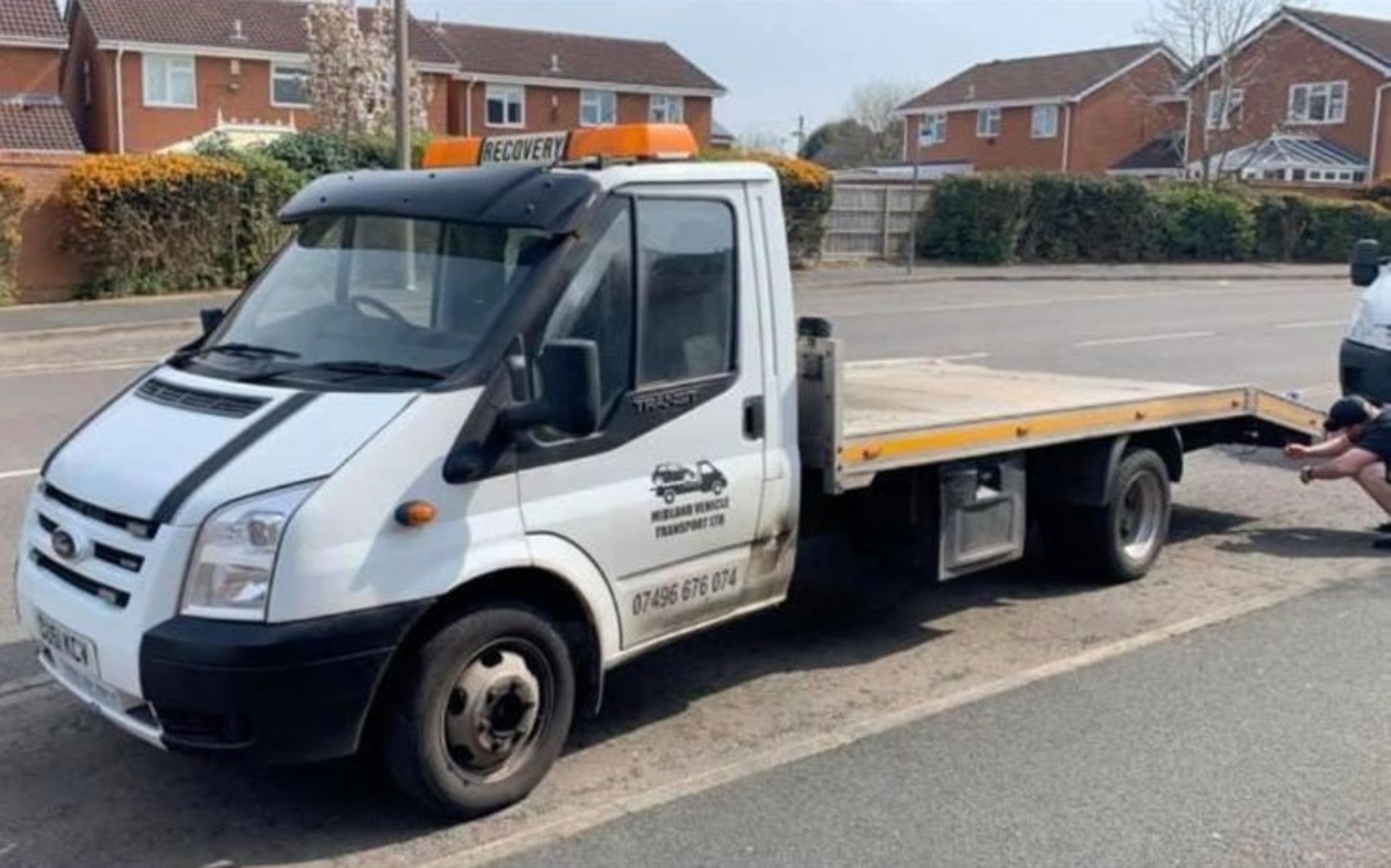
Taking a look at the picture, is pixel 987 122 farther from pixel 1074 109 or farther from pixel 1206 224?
pixel 1206 224

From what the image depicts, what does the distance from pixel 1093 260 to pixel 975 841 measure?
Result: 1340 inches

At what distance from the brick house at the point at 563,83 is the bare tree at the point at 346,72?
325 inches

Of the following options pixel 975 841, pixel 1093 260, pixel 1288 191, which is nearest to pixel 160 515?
pixel 975 841

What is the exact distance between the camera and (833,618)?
6.47 metres

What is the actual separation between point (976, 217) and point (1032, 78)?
29.5 m

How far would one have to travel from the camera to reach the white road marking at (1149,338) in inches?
715

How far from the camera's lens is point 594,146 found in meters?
4.80

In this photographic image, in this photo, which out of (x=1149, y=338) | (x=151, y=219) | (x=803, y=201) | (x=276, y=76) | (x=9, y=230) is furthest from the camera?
(x=276, y=76)

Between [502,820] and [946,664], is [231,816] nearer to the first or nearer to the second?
[502,820]

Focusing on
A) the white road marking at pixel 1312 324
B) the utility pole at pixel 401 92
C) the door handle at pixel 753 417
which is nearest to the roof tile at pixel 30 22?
the utility pole at pixel 401 92

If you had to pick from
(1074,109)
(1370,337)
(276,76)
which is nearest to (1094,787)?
(1370,337)

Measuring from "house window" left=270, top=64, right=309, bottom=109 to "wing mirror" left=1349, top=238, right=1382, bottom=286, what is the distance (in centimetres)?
4074

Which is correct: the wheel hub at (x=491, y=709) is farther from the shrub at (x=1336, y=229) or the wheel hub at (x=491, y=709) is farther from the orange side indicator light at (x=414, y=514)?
the shrub at (x=1336, y=229)

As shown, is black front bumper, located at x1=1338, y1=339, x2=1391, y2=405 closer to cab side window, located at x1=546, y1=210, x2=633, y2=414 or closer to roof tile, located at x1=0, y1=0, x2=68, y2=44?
cab side window, located at x1=546, y1=210, x2=633, y2=414
